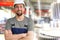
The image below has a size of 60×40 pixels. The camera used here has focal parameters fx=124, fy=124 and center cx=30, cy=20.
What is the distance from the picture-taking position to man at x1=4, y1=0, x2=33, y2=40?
2.42 feet

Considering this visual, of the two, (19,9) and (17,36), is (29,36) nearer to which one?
(17,36)

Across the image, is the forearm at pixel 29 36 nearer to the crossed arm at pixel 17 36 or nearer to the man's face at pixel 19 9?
the crossed arm at pixel 17 36

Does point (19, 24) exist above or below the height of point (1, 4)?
below

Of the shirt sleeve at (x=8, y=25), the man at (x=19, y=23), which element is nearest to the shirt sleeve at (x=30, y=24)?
the man at (x=19, y=23)

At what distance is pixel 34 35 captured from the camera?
749mm

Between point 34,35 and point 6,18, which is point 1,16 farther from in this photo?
point 34,35

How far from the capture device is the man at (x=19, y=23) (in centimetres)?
74

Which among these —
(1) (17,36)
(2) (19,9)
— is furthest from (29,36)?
(2) (19,9)

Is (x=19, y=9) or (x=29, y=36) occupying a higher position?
(x=19, y=9)

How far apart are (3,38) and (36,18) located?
24 cm

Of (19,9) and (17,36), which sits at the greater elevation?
(19,9)

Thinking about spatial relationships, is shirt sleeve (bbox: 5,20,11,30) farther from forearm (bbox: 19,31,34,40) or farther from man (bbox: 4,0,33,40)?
forearm (bbox: 19,31,34,40)

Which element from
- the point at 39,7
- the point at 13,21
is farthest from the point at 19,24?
the point at 39,7

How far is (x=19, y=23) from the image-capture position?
747mm
